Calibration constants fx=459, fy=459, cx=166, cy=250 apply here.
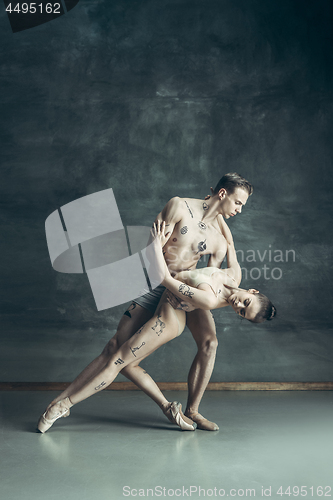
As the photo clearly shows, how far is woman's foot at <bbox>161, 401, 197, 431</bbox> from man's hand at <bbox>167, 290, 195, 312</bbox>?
67cm

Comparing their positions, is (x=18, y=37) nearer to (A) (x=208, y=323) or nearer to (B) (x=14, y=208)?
(B) (x=14, y=208)

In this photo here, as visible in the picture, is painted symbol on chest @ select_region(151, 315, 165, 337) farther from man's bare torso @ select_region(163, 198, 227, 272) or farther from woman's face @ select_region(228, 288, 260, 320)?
woman's face @ select_region(228, 288, 260, 320)

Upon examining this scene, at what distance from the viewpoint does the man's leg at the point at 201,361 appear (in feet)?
10.7

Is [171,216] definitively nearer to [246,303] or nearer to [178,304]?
[178,304]

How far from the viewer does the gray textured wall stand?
14.6ft

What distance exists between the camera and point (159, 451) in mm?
2809

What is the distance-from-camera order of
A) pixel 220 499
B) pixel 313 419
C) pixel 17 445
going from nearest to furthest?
pixel 220 499 → pixel 17 445 → pixel 313 419

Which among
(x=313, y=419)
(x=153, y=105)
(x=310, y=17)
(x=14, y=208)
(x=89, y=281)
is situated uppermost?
(x=310, y=17)

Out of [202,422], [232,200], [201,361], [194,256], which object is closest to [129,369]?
[201,361]

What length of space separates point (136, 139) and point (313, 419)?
9.71 feet

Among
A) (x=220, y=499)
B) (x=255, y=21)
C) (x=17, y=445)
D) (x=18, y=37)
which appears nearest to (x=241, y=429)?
(x=220, y=499)

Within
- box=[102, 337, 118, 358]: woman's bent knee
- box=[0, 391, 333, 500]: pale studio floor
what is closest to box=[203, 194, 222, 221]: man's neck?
box=[102, 337, 118, 358]: woman's bent knee

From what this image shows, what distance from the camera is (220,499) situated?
7.38 feet

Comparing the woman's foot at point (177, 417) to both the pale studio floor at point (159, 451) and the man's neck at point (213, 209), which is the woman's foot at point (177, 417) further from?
the man's neck at point (213, 209)
